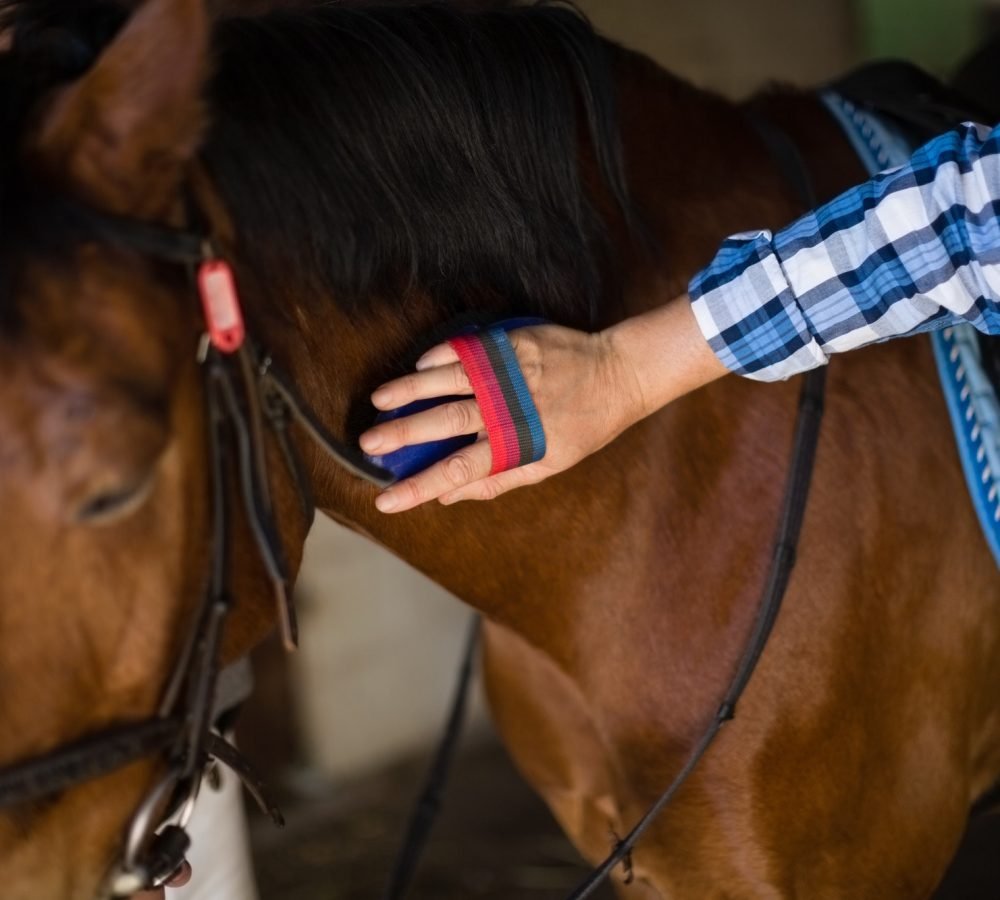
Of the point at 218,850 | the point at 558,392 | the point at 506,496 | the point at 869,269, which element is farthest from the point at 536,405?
the point at 218,850

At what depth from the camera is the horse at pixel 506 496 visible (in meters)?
0.62

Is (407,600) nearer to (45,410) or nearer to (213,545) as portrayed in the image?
(213,545)

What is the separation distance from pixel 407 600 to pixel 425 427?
1.75 meters

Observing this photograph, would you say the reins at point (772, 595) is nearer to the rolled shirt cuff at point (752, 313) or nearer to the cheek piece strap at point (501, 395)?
the rolled shirt cuff at point (752, 313)

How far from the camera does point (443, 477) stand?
2.65ft

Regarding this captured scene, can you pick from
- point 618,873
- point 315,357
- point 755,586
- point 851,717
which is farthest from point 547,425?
point 618,873

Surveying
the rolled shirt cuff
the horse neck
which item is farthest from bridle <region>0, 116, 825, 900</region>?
the rolled shirt cuff

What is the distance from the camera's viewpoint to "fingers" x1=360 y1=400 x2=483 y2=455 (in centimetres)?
79

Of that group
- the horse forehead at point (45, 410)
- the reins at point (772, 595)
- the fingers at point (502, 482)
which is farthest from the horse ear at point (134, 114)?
the reins at point (772, 595)

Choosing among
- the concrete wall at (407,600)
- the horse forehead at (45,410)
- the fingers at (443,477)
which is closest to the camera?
the horse forehead at (45,410)

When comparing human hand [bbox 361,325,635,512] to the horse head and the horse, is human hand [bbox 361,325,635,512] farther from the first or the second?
the horse head

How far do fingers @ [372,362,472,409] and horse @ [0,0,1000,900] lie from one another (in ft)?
0.10

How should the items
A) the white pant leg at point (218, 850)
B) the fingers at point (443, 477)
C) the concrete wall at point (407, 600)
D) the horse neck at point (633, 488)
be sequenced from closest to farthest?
the fingers at point (443, 477) → the horse neck at point (633, 488) → the white pant leg at point (218, 850) → the concrete wall at point (407, 600)

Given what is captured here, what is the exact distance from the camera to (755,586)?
3.28 feet
